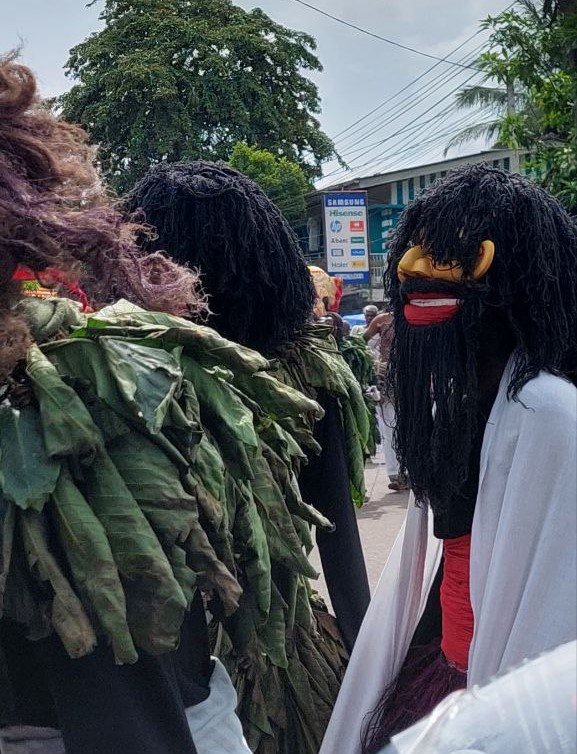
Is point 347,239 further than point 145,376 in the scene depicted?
Yes

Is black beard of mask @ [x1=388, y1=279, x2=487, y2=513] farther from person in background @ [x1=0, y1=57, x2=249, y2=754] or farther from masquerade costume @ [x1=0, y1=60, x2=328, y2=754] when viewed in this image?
person in background @ [x1=0, y1=57, x2=249, y2=754]

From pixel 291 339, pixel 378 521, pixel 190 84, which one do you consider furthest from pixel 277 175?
pixel 291 339

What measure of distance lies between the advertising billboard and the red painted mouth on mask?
2133cm

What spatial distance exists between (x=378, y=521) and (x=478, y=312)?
19.9ft

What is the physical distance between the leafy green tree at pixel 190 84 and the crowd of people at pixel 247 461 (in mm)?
27800

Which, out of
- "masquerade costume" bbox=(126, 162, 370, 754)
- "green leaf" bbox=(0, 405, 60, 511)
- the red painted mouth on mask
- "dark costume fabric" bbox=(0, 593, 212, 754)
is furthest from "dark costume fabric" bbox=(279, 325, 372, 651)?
"green leaf" bbox=(0, 405, 60, 511)

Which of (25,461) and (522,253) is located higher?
(522,253)

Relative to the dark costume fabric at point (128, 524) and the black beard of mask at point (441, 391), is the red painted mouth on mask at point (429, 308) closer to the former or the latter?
the black beard of mask at point (441, 391)

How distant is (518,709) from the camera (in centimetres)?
97

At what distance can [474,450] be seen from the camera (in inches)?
85.7

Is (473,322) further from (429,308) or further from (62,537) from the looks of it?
(62,537)

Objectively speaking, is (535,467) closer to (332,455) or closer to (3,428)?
(332,455)

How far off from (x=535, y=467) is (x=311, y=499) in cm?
79

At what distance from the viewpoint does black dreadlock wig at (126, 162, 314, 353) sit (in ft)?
8.57
